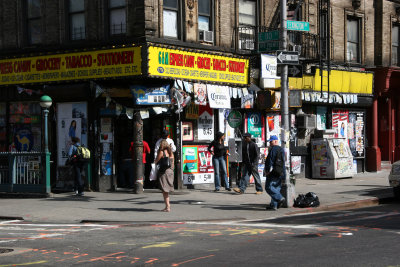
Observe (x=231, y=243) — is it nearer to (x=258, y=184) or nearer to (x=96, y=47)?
(x=258, y=184)

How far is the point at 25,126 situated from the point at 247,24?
8.59m

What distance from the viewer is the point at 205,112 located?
20.9m

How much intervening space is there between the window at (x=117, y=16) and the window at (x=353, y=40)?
1092cm

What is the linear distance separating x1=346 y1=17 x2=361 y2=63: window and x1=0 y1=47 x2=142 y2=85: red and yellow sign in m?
11.3

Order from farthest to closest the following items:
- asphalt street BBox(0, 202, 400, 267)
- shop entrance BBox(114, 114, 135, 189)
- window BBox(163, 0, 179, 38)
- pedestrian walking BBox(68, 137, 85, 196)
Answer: shop entrance BBox(114, 114, 135, 189)
window BBox(163, 0, 179, 38)
pedestrian walking BBox(68, 137, 85, 196)
asphalt street BBox(0, 202, 400, 267)

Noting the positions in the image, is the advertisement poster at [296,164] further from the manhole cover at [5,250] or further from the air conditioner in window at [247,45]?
the manhole cover at [5,250]

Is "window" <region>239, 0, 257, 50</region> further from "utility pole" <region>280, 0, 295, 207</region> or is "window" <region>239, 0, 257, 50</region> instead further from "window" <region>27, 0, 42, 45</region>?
"window" <region>27, 0, 42, 45</region>

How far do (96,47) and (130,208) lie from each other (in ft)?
19.9

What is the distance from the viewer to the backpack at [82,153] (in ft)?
60.9

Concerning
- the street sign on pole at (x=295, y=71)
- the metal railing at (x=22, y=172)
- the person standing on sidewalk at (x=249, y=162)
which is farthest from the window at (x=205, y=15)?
the metal railing at (x=22, y=172)

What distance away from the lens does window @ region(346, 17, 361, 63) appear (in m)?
26.4

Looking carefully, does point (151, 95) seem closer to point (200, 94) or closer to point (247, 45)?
point (200, 94)

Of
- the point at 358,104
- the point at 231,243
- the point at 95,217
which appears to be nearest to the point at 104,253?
the point at 231,243

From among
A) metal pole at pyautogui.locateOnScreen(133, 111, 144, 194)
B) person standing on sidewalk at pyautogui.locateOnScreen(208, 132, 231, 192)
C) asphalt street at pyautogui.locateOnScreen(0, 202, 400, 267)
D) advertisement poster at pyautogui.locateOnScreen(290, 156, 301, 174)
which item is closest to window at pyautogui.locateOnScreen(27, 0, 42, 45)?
metal pole at pyautogui.locateOnScreen(133, 111, 144, 194)
